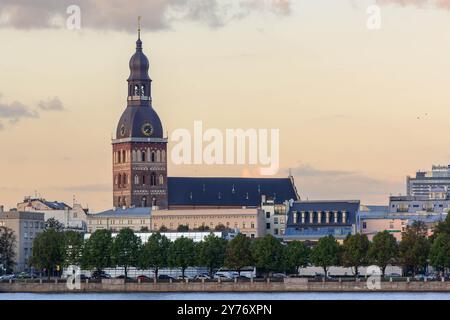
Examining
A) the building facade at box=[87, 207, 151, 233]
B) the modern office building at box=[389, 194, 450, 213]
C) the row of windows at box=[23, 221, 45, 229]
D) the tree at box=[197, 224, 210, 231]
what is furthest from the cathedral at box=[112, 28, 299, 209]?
the row of windows at box=[23, 221, 45, 229]

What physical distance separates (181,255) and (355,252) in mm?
8968

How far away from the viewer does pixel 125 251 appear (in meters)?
79.3

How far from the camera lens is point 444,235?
264 feet

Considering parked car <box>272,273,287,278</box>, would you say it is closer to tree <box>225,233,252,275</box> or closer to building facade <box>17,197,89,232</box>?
tree <box>225,233,252,275</box>

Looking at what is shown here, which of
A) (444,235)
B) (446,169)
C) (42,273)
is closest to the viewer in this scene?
(444,235)

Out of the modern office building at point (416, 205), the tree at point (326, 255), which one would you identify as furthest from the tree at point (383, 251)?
the modern office building at point (416, 205)

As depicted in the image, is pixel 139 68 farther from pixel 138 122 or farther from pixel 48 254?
pixel 48 254

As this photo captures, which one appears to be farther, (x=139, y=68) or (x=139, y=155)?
(x=139, y=155)

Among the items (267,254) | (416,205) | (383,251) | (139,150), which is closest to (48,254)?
(267,254)

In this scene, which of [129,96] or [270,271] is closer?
[270,271]

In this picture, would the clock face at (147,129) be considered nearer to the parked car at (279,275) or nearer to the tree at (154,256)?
the tree at (154,256)
